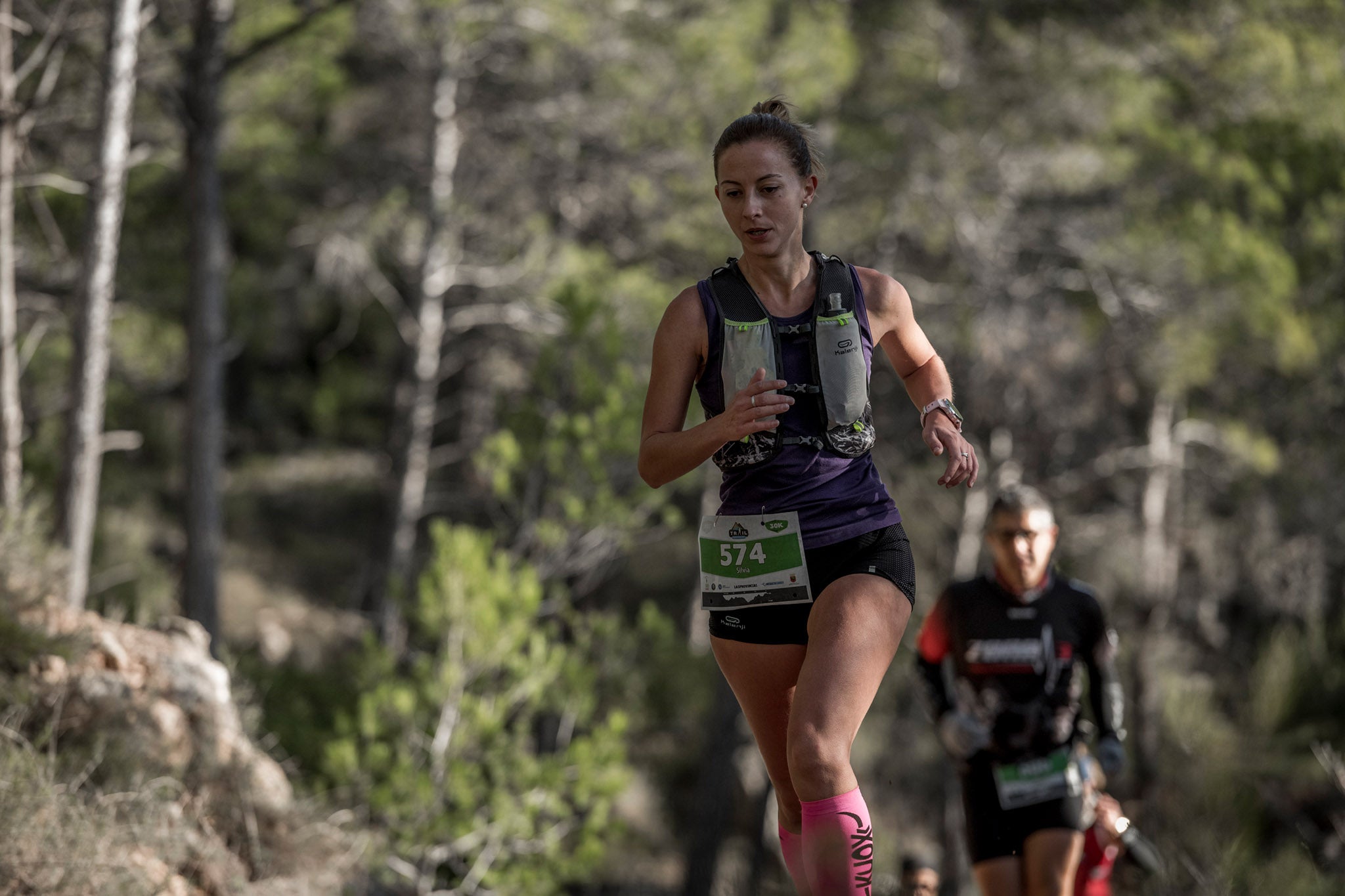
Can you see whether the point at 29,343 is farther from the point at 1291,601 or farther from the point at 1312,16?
the point at 1291,601

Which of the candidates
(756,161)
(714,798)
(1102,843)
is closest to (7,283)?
(756,161)

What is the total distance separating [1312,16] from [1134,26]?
5.05ft

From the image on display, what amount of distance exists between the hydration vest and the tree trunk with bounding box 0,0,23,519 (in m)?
6.22

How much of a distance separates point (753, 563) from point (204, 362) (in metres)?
7.40

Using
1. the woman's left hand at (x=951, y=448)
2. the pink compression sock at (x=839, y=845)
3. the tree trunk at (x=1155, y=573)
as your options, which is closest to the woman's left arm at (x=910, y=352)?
the woman's left hand at (x=951, y=448)

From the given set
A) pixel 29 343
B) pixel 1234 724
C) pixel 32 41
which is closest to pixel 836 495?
pixel 29 343

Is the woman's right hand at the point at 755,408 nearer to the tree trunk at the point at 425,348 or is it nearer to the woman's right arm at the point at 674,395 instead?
the woman's right arm at the point at 674,395

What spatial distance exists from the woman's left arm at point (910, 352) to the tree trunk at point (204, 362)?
7.22 metres

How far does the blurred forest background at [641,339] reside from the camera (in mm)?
8117

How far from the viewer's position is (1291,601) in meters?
14.2

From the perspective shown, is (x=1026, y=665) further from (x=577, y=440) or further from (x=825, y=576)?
(x=577, y=440)

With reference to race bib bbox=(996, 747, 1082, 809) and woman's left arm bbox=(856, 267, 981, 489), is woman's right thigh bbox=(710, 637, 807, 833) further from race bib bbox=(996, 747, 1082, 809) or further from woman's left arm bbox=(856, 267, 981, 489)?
race bib bbox=(996, 747, 1082, 809)

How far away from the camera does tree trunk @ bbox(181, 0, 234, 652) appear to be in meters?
8.90

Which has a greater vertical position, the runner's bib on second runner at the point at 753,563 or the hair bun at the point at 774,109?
the hair bun at the point at 774,109
